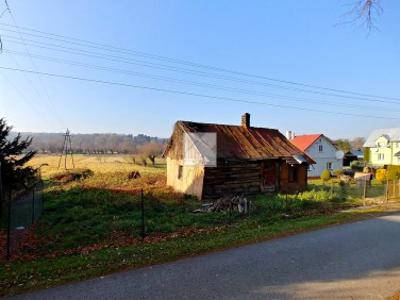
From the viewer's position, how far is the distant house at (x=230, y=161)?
2065 cm

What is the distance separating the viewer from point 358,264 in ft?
24.1

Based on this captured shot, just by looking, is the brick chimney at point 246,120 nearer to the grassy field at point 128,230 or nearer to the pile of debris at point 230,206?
the grassy field at point 128,230

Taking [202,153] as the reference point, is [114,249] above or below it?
below

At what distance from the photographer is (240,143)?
930 inches

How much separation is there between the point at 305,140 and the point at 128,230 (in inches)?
1498

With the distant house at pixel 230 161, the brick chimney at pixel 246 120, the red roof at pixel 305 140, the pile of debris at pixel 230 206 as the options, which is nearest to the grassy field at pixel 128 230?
the pile of debris at pixel 230 206

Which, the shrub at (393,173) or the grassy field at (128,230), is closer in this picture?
the grassy field at (128,230)

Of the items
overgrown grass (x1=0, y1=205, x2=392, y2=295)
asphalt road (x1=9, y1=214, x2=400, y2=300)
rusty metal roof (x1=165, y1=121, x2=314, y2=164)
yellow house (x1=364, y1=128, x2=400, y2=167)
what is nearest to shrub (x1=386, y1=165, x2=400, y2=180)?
rusty metal roof (x1=165, y1=121, x2=314, y2=164)

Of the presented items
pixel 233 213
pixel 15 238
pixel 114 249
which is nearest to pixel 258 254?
pixel 114 249

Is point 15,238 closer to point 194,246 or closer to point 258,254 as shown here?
point 194,246

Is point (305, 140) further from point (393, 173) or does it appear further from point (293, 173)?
point (293, 173)

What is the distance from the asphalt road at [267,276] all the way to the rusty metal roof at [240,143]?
1277 cm

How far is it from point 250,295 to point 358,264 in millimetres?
3317

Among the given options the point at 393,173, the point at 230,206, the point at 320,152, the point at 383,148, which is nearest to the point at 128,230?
the point at 230,206
